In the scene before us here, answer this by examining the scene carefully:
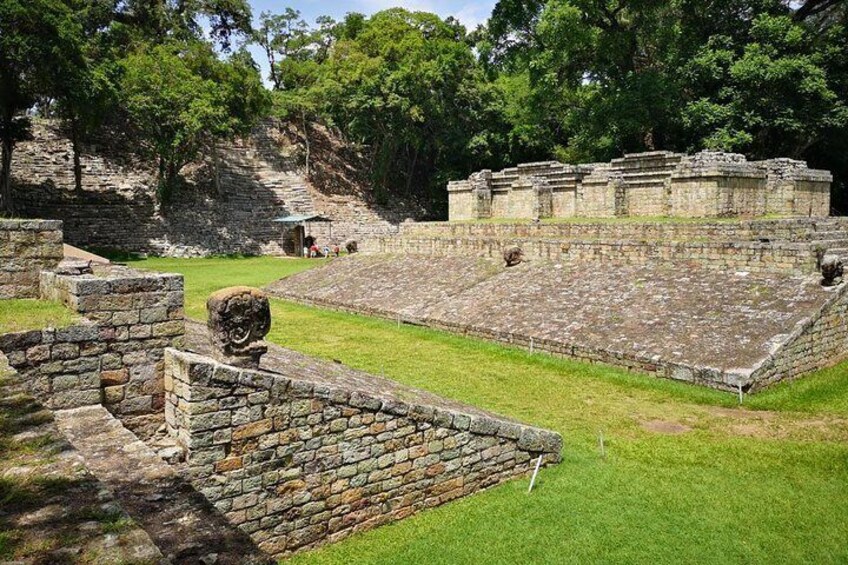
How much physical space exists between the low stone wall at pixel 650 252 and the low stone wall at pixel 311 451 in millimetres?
8699

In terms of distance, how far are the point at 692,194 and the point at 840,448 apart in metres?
14.1

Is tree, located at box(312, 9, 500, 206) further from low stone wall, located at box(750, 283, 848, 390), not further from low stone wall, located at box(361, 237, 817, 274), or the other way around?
low stone wall, located at box(750, 283, 848, 390)

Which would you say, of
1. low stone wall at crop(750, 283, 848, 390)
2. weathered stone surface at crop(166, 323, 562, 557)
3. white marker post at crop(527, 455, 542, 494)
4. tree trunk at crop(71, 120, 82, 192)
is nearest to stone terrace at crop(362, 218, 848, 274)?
low stone wall at crop(750, 283, 848, 390)

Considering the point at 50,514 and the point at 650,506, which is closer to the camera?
the point at 50,514

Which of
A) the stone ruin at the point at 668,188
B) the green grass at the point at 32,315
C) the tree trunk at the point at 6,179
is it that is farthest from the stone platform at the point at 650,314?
the tree trunk at the point at 6,179

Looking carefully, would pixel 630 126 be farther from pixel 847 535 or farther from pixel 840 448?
pixel 847 535

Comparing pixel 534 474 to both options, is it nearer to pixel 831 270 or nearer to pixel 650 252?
pixel 831 270

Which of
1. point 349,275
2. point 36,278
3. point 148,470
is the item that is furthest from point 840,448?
point 349,275

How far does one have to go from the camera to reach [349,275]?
77.2 feet

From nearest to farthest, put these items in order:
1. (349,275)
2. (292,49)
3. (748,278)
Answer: (748,278), (349,275), (292,49)

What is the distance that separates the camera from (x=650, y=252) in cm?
1552

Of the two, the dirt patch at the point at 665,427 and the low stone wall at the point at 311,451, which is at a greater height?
the low stone wall at the point at 311,451

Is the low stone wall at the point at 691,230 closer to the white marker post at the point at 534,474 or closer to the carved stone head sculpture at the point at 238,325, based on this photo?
the white marker post at the point at 534,474

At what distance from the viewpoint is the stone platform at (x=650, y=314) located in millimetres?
11102
